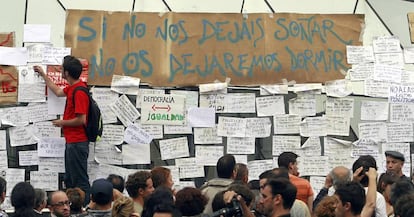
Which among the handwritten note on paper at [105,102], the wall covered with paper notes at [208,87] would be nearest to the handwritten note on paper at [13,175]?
the wall covered with paper notes at [208,87]

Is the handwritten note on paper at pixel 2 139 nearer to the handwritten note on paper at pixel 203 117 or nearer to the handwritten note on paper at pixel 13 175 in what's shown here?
the handwritten note on paper at pixel 13 175

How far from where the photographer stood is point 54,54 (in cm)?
1058

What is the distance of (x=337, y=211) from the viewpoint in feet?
23.0

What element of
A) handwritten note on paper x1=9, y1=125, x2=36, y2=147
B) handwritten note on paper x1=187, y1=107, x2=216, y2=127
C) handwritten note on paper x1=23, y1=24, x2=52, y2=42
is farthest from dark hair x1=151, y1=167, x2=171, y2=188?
handwritten note on paper x1=23, y1=24, x2=52, y2=42

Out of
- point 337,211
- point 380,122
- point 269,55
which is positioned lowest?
point 337,211

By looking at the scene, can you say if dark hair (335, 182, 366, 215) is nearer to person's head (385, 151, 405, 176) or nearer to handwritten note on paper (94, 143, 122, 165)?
person's head (385, 151, 405, 176)

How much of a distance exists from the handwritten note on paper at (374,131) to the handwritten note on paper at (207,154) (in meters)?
1.86

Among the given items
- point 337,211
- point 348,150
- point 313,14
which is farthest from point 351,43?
point 337,211

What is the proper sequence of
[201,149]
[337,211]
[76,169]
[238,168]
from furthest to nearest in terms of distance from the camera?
[201,149] → [76,169] → [238,168] → [337,211]

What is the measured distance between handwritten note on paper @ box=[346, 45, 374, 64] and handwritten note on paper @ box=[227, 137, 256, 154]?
166 cm

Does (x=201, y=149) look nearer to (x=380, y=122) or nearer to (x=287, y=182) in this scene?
(x=380, y=122)

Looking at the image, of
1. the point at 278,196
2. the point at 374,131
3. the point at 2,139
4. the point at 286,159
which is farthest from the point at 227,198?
the point at 374,131

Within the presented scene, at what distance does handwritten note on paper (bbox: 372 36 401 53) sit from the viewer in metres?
11.3

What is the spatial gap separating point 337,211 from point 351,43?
462 centimetres
